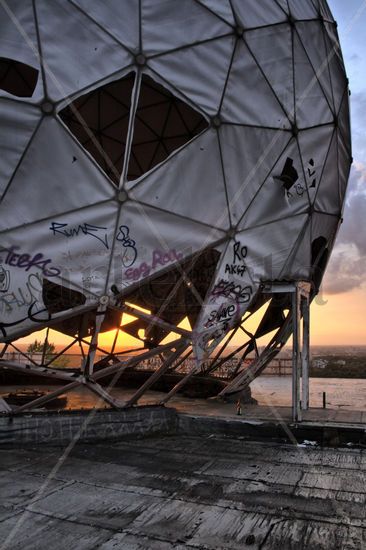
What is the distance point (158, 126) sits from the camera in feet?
47.2

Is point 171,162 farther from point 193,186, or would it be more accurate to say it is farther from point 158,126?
point 158,126

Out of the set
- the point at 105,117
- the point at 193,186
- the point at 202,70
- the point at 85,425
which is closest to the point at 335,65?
the point at 202,70

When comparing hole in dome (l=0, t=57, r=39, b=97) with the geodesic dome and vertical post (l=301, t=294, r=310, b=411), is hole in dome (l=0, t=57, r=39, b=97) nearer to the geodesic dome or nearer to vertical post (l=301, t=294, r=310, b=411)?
the geodesic dome

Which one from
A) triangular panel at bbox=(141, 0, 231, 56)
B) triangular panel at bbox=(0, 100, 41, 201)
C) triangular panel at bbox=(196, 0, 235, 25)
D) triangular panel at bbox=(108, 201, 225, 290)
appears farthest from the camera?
triangular panel at bbox=(196, 0, 235, 25)

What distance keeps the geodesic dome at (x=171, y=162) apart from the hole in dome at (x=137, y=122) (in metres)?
4.62

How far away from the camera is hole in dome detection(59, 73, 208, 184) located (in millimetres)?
13414

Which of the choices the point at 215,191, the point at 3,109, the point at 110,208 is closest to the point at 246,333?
the point at 215,191

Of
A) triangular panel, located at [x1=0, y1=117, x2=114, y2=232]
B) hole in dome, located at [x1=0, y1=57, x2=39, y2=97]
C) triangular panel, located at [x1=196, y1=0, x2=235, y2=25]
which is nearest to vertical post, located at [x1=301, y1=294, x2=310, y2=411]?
triangular panel, located at [x1=0, y1=117, x2=114, y2=232]

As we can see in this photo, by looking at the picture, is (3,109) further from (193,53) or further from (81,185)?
(193,53)

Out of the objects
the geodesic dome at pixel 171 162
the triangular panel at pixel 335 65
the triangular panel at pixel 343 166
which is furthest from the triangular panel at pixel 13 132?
the triangular panel at pixel 343 166

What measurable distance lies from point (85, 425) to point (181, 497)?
3103mm

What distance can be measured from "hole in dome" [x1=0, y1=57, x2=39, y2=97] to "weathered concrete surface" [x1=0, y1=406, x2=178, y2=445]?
28.9 feet

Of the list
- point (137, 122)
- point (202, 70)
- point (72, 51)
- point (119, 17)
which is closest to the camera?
point (72, 51)

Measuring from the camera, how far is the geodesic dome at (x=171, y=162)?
287 inches
